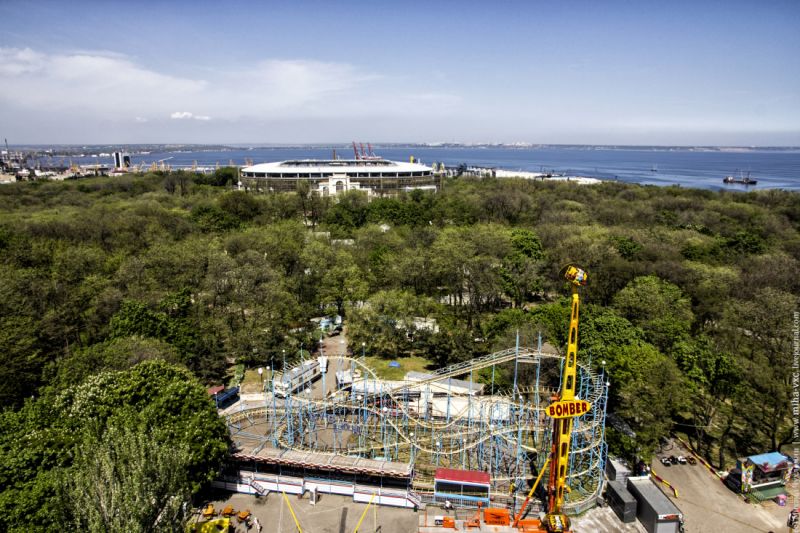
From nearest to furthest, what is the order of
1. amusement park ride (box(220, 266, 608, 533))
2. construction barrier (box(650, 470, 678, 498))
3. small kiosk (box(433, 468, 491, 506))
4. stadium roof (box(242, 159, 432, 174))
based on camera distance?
1. amusement park ride (box(220, 266, 608, 533))
2. small kiosk (box(433, 468, 491, 506))
3. construction barrier (box(650, 470, 678, 498))
4. stadium roof (box(242, 159, 432, 174))

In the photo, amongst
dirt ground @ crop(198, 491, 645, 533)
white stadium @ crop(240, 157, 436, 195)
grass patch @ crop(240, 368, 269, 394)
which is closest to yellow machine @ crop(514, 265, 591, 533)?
dirt ground @ crop(198, 491, 645, 533)

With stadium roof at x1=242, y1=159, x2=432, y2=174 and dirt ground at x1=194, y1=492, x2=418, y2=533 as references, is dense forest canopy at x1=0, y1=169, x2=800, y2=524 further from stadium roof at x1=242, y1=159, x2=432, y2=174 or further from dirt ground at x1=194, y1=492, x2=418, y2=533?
stadium roof at x1=242, y1=159, x2=432, y2=174

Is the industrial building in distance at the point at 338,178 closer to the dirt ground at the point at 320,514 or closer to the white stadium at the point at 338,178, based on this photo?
the white stadium at the point at 338,178

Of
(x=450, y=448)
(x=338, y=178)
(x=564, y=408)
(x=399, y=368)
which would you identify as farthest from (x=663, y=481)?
(x=338, y=178)

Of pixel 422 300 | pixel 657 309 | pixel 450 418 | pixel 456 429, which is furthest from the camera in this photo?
pixel 422 300

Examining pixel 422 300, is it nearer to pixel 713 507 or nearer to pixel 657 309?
pixel 657 309

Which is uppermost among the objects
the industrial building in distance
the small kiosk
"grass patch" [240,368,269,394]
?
the industrial building in distance
